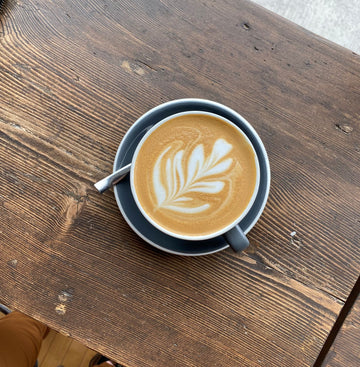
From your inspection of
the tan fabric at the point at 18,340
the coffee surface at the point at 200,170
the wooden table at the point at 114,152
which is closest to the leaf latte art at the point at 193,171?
the coffee surface at the point at 200,170

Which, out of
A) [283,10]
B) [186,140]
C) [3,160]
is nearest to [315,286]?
[186,140]

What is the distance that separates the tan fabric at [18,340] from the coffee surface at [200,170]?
2.45 feet

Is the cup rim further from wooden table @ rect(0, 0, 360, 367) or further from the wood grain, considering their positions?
the wood grain

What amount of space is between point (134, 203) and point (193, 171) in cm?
14

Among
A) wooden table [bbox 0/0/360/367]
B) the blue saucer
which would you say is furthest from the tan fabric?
the blue saucer

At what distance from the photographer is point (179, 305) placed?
29.2 inches

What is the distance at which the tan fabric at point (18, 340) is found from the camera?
3.53ft

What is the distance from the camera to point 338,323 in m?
0.75

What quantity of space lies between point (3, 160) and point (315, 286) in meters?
0.69

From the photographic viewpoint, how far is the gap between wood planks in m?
0.74

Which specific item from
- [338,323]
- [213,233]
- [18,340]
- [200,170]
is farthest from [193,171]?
[18,340]

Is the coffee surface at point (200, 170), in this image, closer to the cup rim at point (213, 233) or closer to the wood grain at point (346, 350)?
the cup rim at point (213, 233)

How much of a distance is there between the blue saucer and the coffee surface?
36 millimetres

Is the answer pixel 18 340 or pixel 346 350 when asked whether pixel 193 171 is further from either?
pixel 18 340
